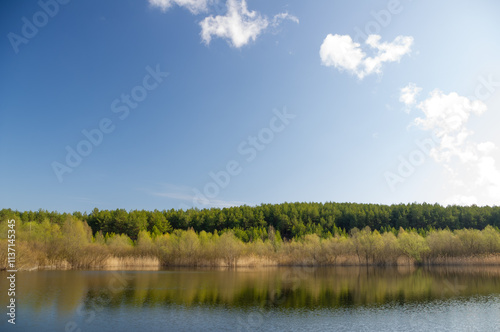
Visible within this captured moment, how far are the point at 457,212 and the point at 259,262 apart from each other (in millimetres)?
79403

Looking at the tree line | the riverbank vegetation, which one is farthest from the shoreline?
the tree line

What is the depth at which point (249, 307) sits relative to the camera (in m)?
27.6

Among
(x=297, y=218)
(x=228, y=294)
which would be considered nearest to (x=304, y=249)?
(x=297, y=218)

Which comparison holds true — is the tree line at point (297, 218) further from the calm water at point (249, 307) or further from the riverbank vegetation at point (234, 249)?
the calm water at point (249, 307)

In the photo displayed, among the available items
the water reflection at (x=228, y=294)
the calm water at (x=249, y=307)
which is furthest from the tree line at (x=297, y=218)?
the calm water at (x=249, y=307)

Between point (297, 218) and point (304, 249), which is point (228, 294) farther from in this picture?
point (297, 218)

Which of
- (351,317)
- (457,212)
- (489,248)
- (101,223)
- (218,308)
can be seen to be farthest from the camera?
(457,212)

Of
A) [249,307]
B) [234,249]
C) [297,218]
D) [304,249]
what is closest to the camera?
[249,307]

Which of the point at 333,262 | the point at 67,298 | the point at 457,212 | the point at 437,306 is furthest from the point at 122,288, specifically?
the point at 457,212

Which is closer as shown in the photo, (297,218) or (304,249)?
(304,249)

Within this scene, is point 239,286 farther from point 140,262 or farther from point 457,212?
point 457,212

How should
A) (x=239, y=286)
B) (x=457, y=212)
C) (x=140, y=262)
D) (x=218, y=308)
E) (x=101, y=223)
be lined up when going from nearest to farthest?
(x=218, y=308) → (x=239, y=286) → (x=140, y=262) → (x=101, y=223) → (x=457, y=212)

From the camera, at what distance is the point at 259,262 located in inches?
3044

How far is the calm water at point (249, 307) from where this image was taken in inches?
868
